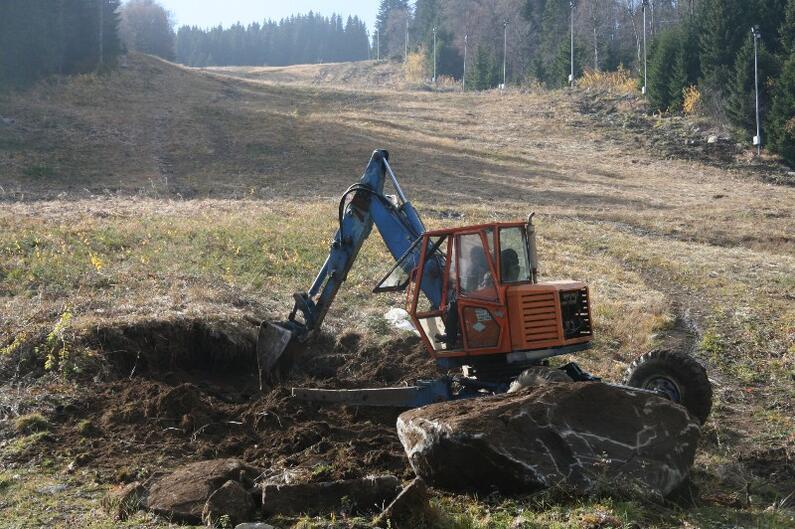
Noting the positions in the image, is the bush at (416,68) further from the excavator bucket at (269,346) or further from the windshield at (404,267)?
the windshield at (404,267)

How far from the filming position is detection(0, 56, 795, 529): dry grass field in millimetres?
9312

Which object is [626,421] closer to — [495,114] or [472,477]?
[472,477]

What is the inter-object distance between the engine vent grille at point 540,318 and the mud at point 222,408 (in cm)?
195

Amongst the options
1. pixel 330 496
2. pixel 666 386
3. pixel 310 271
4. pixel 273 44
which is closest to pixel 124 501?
pixel 330 496

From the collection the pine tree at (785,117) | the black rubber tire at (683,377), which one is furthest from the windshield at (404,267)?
the pine tree at (785,117)

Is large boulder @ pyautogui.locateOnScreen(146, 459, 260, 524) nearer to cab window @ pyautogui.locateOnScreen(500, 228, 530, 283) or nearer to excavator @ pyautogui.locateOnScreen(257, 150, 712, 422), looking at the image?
excavator @ pyautogui.locateOnScreen(257, 150, 712, 422)

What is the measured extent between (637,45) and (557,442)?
7515 cm

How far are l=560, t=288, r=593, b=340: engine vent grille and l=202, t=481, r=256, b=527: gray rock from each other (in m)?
4.30

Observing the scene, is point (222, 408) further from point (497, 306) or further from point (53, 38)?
point (53, 38)

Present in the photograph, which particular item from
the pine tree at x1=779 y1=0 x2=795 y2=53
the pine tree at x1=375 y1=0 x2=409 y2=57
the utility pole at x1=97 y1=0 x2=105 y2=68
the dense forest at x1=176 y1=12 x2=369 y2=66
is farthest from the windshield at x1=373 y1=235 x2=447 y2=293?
the dense forest at x1=176 y1=12 x2=369 y2=66

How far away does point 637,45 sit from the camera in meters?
78.2

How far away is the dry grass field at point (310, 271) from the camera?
931cm

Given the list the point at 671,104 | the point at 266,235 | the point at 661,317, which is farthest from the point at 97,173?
the point at 671,104

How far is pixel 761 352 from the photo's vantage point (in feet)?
49.3
